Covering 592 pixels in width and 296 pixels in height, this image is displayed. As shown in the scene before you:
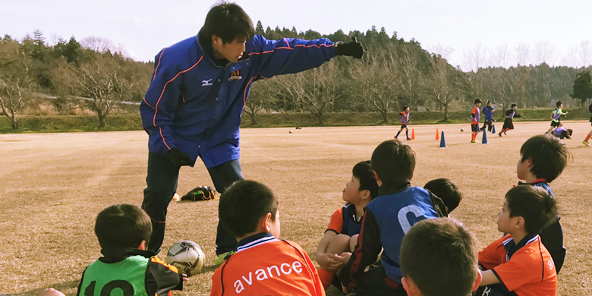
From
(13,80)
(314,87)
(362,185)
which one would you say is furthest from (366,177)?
(13,80)

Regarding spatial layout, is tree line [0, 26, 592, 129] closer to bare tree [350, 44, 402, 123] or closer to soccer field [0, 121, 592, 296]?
bare tree [350, 44, 402, 123]

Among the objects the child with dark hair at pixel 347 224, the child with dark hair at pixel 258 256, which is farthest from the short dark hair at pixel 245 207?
the child with dark hair at pixel 347 224

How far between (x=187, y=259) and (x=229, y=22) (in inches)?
85.9

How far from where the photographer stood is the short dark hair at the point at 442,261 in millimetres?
1693

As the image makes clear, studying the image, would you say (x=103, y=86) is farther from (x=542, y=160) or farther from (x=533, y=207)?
(x=533, y=207)

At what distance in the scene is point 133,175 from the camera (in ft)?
36.6

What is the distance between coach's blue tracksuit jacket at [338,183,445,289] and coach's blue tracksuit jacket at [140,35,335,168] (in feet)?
5.84

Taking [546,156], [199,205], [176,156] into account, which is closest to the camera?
[546,156]

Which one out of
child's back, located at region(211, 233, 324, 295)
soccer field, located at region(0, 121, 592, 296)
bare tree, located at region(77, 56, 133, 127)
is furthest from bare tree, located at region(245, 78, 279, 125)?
child's back, located at region(211, 233, 324, 295)

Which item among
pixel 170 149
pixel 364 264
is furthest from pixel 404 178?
pixel 170 149

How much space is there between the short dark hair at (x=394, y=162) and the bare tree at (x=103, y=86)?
6044cm

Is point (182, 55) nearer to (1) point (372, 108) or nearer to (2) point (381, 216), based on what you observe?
(2) point (381, 216)

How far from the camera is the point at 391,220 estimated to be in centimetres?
276

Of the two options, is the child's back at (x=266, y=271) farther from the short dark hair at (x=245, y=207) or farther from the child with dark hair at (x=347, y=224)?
the child with dark hair at (x=347, y=224)
